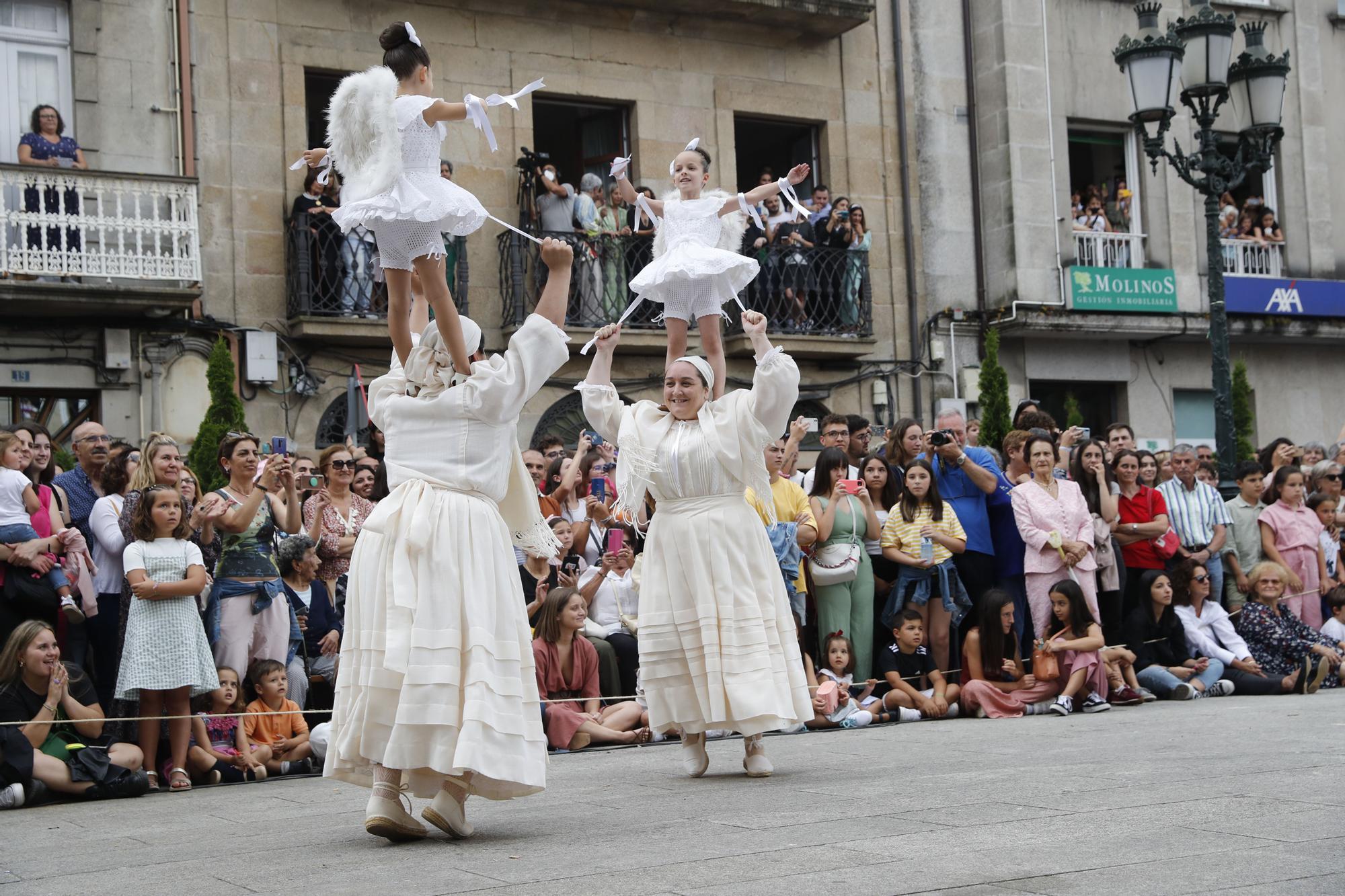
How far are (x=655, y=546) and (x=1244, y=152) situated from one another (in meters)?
8.06

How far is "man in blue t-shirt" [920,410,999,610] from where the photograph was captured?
40.0 ft

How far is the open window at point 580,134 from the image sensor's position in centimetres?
1995

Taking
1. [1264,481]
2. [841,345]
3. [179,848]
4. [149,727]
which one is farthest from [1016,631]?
[841,345]

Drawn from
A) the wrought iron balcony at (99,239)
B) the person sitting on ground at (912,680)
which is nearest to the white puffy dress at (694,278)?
the person sitting on ground at (912,680)

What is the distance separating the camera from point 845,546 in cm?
1151

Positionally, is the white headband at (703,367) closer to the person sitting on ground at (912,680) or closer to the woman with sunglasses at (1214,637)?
the person sitting on ground at (912,680)

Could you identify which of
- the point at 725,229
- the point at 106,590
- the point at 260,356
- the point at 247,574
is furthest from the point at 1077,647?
the point at 260,356

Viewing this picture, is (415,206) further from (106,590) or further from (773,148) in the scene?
(773,148)

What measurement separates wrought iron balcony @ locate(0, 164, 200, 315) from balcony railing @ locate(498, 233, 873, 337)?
12.3 feet

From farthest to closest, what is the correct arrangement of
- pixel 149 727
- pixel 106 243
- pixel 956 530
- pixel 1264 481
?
pixel 106 243, pixel 1264 481, pixel 956 530, pixel 149 727

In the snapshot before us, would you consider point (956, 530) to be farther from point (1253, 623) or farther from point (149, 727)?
point (149, 727)

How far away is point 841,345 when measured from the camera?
2025 centimetres

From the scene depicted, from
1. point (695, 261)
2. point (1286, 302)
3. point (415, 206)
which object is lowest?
point (415, 206)

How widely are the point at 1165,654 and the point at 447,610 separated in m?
8.29
